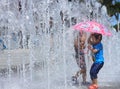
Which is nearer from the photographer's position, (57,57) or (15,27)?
(15,27)

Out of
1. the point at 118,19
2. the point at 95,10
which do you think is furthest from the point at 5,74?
the point at 118,19

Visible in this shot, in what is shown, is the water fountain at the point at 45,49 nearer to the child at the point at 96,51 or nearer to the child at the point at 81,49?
the child at the point at 81,49

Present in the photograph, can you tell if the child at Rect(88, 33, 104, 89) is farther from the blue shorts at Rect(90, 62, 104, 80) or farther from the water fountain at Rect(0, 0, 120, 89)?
the water fountain at Rect(0, 0, 120, 89)

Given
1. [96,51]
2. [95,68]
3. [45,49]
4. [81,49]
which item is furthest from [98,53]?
[45,49]

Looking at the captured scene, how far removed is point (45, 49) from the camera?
12945mm

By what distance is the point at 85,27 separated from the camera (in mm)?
7832

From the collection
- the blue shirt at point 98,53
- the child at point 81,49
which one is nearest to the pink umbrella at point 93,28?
the blue shirt at point 98,53

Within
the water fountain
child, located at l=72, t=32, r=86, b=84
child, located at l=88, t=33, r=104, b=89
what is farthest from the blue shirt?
the water fountain

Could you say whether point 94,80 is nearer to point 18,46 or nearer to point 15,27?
point 15,27

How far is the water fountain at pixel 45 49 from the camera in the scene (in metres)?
9.20

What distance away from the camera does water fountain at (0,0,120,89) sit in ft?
30.2

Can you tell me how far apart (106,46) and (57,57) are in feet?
11.7

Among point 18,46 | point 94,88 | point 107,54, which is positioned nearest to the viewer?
point 94,88

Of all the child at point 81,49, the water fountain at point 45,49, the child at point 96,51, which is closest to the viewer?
the child at point 96,51
